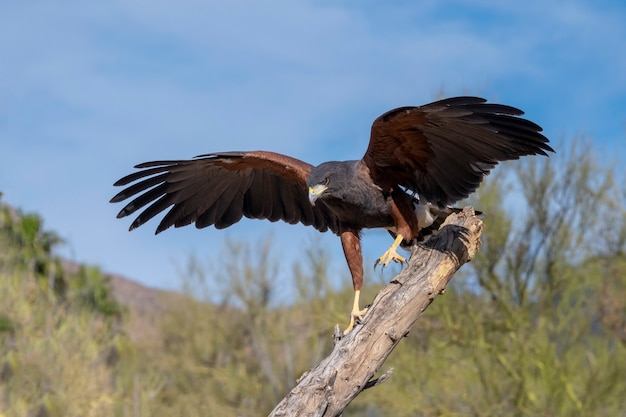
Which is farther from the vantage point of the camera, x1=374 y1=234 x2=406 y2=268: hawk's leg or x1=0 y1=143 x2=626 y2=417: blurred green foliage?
x1=0 y1=143 x2=626 y2=417: blurred green foliage

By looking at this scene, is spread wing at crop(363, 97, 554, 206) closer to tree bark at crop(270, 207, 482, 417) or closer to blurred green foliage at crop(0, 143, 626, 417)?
tree bark at crop(270, 207, 482, 417)

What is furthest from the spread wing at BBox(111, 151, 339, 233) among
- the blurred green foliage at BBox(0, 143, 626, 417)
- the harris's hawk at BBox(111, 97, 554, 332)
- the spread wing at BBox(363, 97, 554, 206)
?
the blurred green foliage at BBox(0, 143, 626, 417)

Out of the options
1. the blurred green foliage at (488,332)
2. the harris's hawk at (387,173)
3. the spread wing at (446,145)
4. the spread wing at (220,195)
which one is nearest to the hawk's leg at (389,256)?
the harris's hawk at (387,173)

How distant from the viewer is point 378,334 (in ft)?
19.5

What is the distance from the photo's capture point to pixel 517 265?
18484 mm

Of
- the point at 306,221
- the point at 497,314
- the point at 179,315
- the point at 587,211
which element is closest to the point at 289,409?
the point at 306,221

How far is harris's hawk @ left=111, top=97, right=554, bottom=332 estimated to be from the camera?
609 centimetres

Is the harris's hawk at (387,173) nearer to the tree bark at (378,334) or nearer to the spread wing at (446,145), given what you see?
the spread wing at (446,145)

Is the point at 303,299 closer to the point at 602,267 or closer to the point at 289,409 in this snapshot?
the point at 602,267

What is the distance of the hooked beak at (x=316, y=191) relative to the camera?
6312 millimetres

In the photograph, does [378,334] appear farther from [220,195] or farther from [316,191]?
[220,195]

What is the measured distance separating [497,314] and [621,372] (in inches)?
104

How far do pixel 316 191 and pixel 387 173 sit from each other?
1.98 feet

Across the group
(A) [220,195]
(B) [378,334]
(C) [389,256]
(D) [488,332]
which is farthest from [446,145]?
(D) [488,332]
